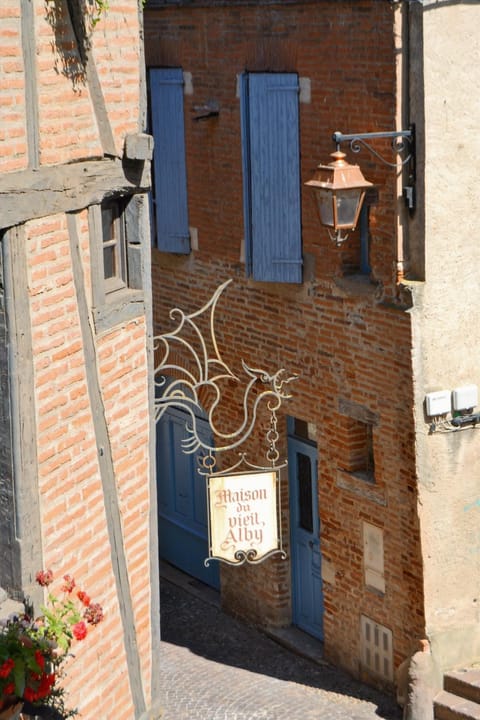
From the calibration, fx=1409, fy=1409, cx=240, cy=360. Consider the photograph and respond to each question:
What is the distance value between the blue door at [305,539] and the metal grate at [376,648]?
0.94m

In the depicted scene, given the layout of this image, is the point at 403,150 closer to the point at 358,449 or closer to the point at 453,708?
the point at 358,449

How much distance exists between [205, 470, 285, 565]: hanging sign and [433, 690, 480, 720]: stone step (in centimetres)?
204

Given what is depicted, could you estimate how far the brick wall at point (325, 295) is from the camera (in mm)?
11305

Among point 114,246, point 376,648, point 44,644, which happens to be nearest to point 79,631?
point 44,644

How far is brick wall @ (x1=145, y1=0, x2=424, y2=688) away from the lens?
37.1 ft

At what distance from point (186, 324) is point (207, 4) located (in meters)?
3.14

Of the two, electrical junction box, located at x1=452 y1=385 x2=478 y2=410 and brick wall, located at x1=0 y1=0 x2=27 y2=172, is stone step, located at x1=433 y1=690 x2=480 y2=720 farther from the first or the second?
brick wall, located at x1=0 y1=0 x2=27 y2=172

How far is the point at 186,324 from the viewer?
13.9 meters

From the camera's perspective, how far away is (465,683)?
11.7m

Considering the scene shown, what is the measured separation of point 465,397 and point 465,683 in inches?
93.9

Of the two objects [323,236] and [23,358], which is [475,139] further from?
[23,358]

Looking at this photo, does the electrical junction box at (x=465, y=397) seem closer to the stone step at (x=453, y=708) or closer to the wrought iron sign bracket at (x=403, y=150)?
the wrought iron sign bracket at (x=403, y=150)

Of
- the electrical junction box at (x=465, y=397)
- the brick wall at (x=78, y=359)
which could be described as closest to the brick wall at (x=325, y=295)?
the electrical junction box at (x=465, y=397)

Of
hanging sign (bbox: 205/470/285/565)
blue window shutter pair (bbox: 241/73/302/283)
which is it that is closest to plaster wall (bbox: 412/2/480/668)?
hanging sign (bbox: 205/470/285/565)
